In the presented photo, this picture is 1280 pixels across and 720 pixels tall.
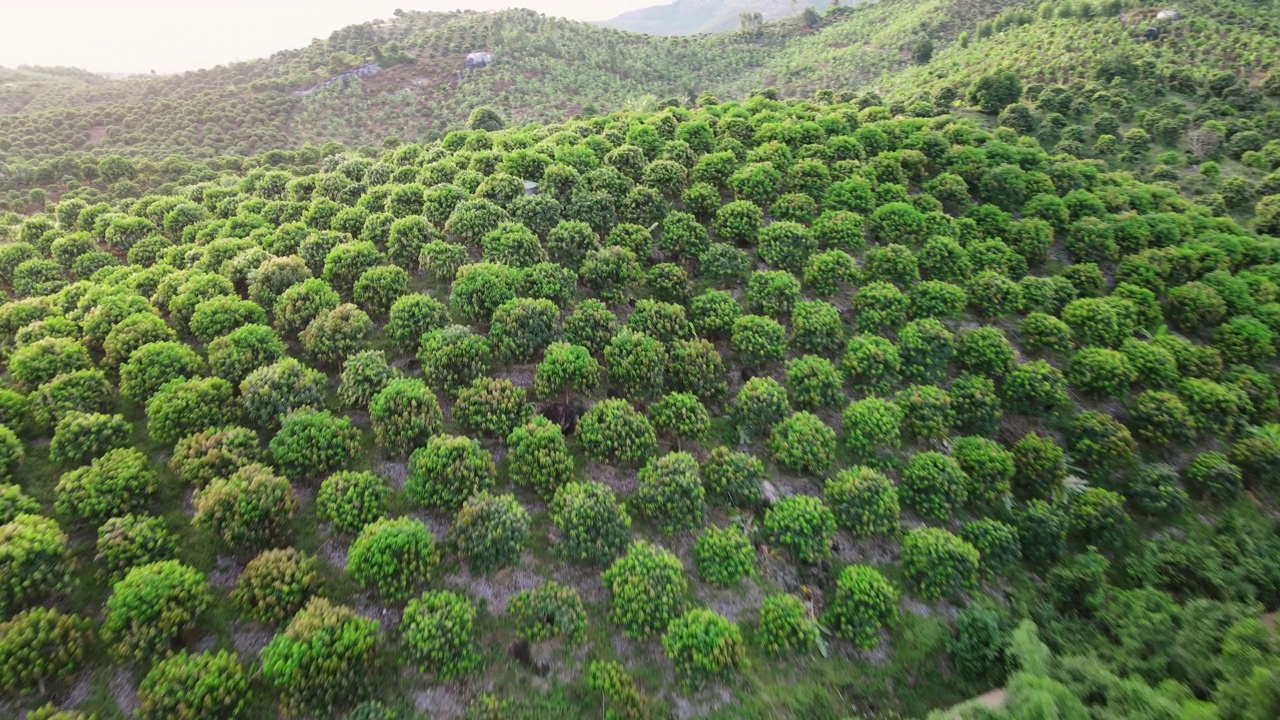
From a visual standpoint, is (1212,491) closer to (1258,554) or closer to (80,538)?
(1258,554)

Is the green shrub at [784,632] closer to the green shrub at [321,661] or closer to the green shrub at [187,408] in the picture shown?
the green shrub at [321,661]

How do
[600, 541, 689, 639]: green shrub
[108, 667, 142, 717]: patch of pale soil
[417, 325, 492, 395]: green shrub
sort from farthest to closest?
[417, 325, 492, 395]: green shrub < [600, 541, 689, 639]: green shrub < [108, 667, 142, 717]: patch of pale soil

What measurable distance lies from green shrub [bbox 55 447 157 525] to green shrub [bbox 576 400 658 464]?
12.2 metres

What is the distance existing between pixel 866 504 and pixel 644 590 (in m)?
7.76

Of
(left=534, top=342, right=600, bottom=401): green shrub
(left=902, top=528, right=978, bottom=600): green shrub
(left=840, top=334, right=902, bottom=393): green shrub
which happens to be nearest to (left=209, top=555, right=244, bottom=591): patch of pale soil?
(left=534, top=342, right=600, bottom=401): green shrub

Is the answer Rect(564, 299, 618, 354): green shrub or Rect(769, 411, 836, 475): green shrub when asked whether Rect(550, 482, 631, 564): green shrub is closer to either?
Rect(769, 411, 836, 475): green shrub

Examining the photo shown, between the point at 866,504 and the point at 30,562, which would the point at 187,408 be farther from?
the point at 866,504

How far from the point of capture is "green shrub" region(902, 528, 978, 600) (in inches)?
615

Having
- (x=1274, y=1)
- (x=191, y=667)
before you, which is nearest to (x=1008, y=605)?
(x=191, y=667)

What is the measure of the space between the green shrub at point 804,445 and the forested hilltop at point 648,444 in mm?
143

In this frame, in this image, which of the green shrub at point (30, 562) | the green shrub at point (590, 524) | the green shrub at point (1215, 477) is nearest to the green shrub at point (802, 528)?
the green shrub at point (590, 524)

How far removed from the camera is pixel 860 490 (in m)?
16.9

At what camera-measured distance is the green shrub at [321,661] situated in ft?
38.6

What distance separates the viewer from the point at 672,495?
637 inches
